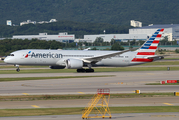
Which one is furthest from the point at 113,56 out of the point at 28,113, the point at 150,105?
the point at 28,113

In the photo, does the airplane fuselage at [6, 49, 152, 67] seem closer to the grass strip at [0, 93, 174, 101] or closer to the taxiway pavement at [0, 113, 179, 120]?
the grass strip at [0, 93, 174, 101]

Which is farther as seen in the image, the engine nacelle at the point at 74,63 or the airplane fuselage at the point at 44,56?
the airplane fuselage at the point at 44,56

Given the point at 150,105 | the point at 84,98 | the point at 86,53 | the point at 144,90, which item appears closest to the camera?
the point at 150,105

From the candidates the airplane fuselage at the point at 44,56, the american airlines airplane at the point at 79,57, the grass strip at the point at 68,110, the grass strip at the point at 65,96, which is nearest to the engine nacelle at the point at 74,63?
the american airlines airplane at the point at 79,57

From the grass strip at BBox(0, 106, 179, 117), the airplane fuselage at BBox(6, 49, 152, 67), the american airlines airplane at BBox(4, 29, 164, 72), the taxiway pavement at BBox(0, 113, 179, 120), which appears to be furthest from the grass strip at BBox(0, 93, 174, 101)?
the airplane fuselage at BBox(6, 49, 152, 67)

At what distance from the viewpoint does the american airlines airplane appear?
53.5 meters

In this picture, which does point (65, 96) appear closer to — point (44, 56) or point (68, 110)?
point (68, 110)

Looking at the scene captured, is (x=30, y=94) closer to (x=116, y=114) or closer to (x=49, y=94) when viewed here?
(x=49, y=94)

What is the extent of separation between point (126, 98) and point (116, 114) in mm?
6412

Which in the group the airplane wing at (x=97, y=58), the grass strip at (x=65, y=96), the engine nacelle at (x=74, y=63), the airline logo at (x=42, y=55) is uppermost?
the airline logo at (x=42, y=55)

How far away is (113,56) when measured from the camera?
186ft

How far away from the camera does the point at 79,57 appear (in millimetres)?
55219

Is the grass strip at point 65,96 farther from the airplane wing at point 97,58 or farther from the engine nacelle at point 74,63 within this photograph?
the airplane wing at point 97,58

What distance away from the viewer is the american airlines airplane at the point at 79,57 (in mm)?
53500
